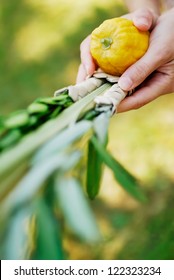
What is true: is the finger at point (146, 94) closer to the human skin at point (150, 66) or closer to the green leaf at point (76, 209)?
the human skin at point (150, 66)

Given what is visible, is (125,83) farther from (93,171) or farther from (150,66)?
(93,171)

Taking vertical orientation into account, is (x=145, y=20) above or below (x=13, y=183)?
above

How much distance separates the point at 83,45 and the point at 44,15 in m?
0.89

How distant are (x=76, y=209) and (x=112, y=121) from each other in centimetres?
117

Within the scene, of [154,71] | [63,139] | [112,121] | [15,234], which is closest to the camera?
[15,234]

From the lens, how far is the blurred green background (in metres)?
1.50

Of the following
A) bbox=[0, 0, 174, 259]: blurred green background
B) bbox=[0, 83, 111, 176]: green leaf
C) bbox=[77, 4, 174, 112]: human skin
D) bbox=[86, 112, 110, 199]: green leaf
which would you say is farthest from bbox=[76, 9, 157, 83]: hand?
bbox=[0, 0, 174, 259]: blurred green background

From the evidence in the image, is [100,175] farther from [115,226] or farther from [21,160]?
[115,226]

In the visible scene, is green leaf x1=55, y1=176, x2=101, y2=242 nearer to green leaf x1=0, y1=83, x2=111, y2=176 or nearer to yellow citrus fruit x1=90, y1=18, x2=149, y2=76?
green leaf x1=0, y1=83, x2=111, y2=176

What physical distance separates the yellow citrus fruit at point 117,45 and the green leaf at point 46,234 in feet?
1.54

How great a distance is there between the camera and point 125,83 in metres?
1.00

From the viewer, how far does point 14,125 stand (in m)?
0.71

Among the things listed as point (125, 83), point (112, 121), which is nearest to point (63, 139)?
point (125, 83)
